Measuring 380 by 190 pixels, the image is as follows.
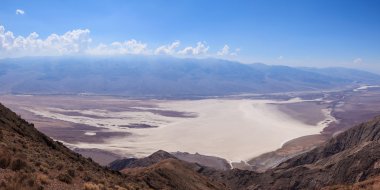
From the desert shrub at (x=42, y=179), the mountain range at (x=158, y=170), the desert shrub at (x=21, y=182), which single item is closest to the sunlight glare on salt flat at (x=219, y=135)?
the mountain range at (x=158, y=170)

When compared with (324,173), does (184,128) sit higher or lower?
lower

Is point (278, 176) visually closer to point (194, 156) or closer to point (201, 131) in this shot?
point (194, 156)

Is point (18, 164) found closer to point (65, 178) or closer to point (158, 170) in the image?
point (65, 178)

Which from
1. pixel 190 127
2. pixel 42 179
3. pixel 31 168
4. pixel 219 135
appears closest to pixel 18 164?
pixel 31 168

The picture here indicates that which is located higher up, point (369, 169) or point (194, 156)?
point (369, 169)

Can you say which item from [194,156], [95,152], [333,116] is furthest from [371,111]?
[95,152]

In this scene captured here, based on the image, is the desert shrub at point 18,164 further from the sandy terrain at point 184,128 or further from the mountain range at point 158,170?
the sandy terrain at point 184,128
